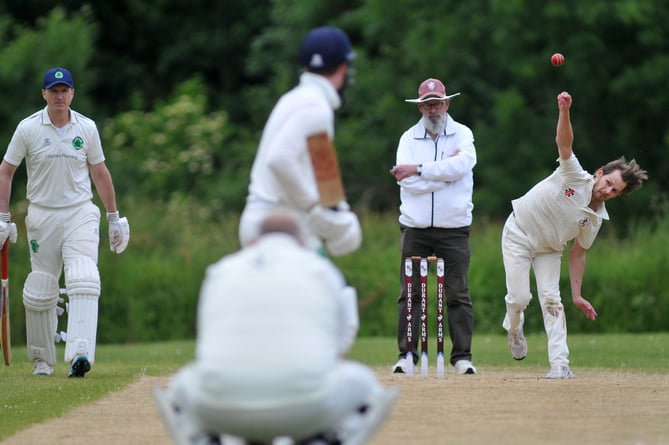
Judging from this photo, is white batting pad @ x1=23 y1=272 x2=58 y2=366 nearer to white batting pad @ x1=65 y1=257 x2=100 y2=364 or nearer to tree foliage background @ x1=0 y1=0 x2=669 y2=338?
white batting pad @ x1=65 y1=257 x2=100 y2=364

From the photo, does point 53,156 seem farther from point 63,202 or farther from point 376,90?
point 376,90

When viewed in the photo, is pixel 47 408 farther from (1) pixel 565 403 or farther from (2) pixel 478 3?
(2) pixel 478 3

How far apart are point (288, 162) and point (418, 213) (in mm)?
4258

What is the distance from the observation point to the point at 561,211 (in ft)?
34.9

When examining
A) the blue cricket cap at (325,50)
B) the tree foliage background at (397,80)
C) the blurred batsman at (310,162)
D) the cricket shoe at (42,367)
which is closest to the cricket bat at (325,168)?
the blurred batsman at (310,162)

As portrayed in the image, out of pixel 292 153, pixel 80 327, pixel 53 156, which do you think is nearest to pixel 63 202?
pixel 53 156

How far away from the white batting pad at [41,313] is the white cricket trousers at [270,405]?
17.8ft

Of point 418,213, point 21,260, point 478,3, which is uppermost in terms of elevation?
point 478,3

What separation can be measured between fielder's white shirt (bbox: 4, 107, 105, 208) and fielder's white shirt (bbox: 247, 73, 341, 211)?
412cm

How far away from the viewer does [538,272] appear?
36.1ft

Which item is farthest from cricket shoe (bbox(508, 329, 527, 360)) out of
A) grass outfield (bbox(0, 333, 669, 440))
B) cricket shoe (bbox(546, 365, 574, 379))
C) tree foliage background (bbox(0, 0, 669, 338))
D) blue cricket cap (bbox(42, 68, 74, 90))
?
tree foliage background (bbox(0, 0, 669, 338))

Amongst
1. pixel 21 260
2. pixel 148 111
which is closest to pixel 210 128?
pixel 148 111

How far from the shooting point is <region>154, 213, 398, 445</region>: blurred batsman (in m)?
5.63

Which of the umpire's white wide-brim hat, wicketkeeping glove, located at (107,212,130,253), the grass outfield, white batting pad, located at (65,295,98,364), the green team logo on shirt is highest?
the umpire's white wide-brim hat
